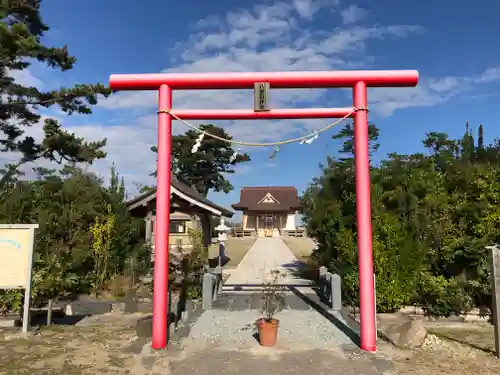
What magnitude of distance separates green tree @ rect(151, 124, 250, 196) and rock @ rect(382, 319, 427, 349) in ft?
103

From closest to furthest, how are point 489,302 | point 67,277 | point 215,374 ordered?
Answer: point 215,374 → point 489,302 → point 67,277

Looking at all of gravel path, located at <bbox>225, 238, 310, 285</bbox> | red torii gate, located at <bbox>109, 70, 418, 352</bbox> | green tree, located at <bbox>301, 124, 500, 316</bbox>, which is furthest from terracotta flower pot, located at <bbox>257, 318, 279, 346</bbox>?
gravel path, located at <bbox>225, 238, 310, 285</bbox>

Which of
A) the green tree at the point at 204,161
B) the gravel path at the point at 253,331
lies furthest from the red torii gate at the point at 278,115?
the green tree at the point at 204,161

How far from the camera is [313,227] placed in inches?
485

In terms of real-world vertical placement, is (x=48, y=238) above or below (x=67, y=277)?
above

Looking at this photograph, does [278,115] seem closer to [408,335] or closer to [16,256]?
[408,335]

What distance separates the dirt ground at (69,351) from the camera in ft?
18.4

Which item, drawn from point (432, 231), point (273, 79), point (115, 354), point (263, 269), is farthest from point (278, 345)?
point (263, 269)

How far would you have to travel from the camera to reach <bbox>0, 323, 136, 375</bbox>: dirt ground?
5.59 metres

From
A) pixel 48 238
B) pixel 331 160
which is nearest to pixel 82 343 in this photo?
pixel 48 238

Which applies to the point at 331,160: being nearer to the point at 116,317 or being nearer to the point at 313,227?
the point at 313,227

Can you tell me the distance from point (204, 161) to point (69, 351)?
33.9m

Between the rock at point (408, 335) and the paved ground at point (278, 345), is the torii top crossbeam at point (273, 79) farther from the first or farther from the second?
the paved ground at point (278, 345)

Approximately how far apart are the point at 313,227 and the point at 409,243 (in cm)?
365
